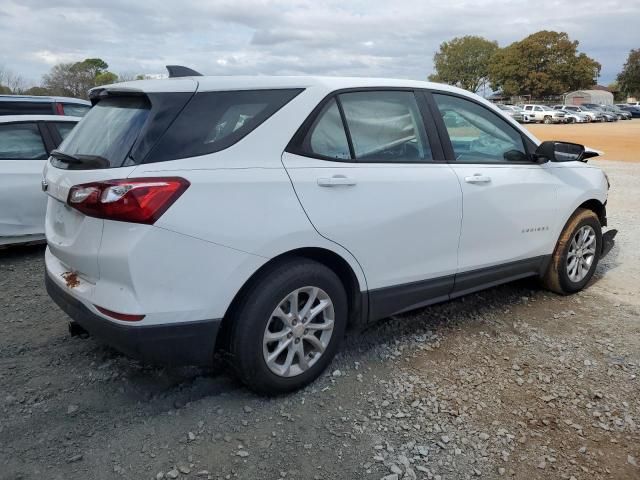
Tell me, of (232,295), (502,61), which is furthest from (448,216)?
(502,61)

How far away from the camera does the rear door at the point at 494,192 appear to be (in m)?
3.76

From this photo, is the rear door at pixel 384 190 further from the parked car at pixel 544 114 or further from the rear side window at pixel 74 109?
the parked car at pixel 544 114

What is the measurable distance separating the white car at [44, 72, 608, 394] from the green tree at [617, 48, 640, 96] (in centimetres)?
10766

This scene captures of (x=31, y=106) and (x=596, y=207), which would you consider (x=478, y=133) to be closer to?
(x=596, y=207)

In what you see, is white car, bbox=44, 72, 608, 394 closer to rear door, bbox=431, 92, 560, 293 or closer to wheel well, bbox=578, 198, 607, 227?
rear door, bbox=431, 92, 560, 293

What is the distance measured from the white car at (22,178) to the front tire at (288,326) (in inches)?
151

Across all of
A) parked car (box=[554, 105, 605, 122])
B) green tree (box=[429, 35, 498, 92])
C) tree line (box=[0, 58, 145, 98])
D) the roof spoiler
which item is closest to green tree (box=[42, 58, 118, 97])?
tree line (box=[0, 58, 145, 98])

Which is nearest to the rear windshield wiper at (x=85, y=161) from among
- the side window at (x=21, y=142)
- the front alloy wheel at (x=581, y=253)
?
the side window at (x=21, y=142)

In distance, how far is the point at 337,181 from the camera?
10.0 ft

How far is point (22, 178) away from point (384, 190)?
4.19m

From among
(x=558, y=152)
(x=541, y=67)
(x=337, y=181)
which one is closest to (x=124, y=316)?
(x=337, y=181)

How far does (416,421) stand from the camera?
9.54 ft

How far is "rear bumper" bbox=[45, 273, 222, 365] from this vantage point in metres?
2.61

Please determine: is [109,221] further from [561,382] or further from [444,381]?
[561,382]
